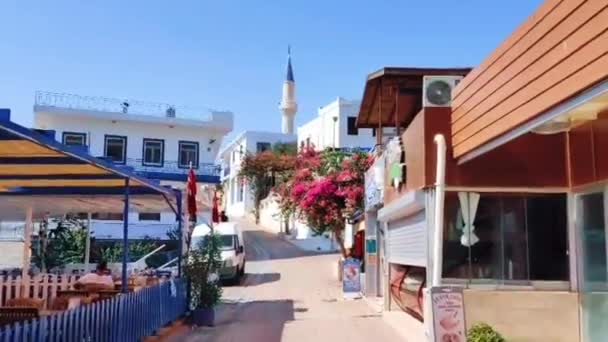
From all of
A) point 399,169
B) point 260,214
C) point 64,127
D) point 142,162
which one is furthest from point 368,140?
point 399,169

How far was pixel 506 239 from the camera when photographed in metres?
10.3

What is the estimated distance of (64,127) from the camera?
36.0 metres

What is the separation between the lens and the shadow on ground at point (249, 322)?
12.4 meters

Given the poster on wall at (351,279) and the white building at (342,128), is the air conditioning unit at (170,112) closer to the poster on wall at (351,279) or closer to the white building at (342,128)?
the white building at (342,128)

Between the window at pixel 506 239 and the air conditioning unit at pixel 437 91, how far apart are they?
1.48 meters

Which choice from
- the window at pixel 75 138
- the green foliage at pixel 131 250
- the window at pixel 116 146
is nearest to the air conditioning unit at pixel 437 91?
the green foliage at pixel 131 250

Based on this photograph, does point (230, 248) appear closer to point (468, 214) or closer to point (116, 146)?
point (116, 146)

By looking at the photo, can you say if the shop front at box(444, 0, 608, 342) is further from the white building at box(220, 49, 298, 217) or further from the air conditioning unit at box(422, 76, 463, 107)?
the white building at box(220, 49, 298, 217)

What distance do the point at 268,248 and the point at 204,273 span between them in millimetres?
24110

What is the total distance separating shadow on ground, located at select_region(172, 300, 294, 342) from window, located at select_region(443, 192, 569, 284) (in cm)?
375

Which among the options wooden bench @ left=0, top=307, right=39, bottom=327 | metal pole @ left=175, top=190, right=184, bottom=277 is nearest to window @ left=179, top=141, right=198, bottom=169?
metal pole @ left=175, top=190, right=184, bottom=277


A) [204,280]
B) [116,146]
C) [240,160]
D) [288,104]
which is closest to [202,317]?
[204,280]

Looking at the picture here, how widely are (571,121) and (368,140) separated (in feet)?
121

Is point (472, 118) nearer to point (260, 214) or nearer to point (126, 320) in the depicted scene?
point (126, 320)
